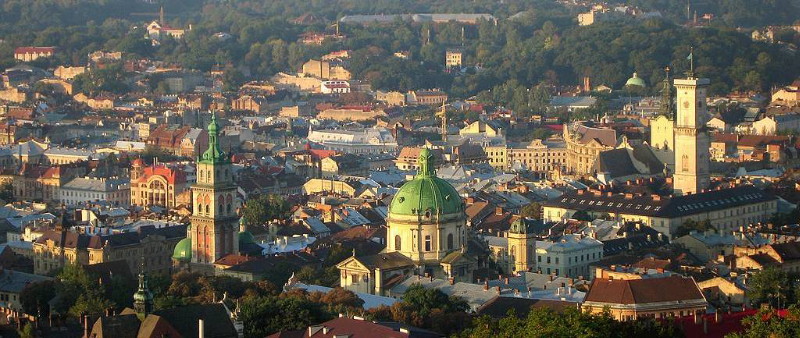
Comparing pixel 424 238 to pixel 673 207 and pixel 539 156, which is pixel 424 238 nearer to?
pixel 673 207

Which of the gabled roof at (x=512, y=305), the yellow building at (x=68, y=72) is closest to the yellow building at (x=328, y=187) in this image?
the gabled roof at (x=512, y=305)

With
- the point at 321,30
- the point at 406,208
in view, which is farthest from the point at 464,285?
the point at 321,30

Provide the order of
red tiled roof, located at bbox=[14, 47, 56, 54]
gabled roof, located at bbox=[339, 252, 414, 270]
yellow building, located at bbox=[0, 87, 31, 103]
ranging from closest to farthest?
gabled roof, located at bbox=[339, 252, 414, 270]
yellow building, located at bbox=[0, 87, 31, 103]
red tiled roof, located at bbox=[14, 47, 56, 54]

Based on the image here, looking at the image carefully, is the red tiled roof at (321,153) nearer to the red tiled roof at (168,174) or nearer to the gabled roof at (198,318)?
the red tiled roof at (168,174)

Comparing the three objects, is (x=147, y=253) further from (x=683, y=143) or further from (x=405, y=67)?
(x=405, y=67)

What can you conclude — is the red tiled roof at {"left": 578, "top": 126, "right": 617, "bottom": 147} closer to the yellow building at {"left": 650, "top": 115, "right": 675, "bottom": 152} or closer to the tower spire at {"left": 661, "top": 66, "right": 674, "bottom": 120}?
the tower spire at {"left": 661, "top": 66, "right": 674, "bottom": 120}

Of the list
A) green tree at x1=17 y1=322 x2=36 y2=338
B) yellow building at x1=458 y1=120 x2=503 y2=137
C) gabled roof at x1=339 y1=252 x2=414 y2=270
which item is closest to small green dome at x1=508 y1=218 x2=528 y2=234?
gabled roof at x1=339 y1=252 x2=414 y2=270
